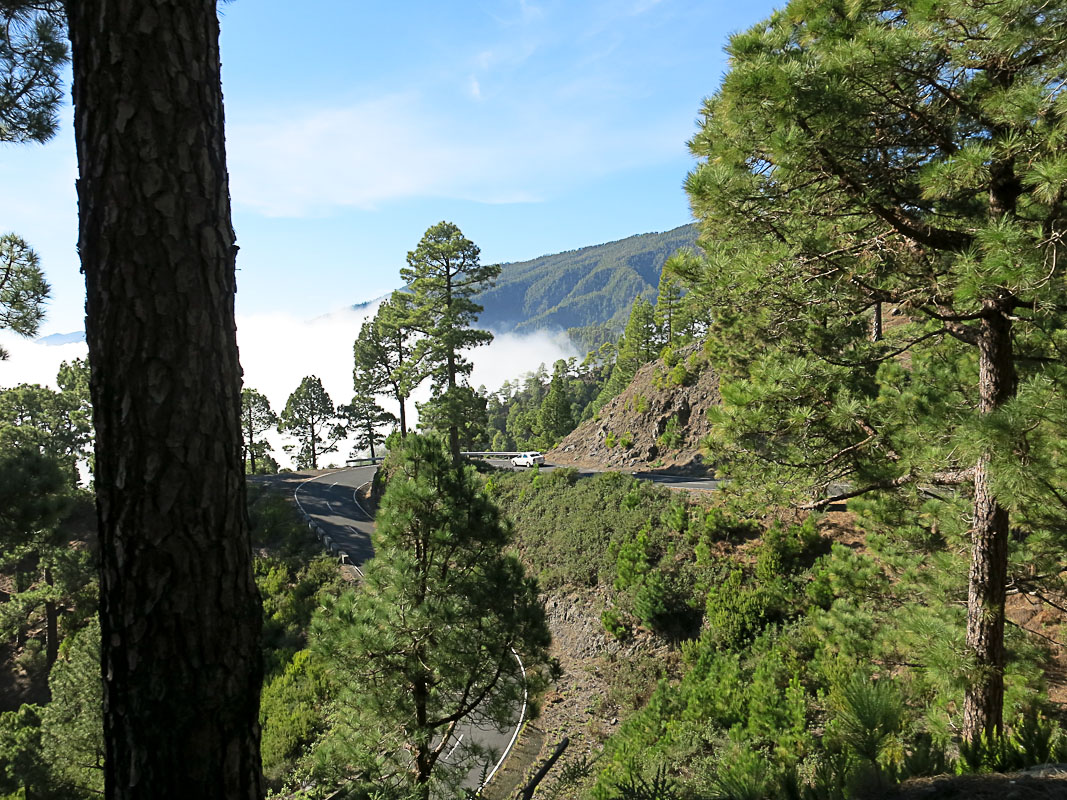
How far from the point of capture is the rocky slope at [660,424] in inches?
1060

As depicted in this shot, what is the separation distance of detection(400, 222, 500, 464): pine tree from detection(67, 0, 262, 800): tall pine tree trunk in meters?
21.4

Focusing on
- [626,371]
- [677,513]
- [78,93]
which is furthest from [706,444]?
[626,371]

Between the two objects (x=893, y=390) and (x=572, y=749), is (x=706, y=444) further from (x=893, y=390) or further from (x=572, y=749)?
(x=572, y=749)

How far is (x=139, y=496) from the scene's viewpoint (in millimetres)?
2188

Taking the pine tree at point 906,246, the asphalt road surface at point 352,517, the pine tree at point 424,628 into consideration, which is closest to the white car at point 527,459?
the asphalt road surface at point 352,517

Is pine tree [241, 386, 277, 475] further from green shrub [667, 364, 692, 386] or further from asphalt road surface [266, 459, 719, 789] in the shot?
green shrub [667, 364, 692, 386]

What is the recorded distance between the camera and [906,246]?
5.74 m

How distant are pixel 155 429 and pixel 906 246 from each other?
6.53m

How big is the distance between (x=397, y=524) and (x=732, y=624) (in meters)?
8.25

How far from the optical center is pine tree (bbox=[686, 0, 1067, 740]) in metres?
3.93

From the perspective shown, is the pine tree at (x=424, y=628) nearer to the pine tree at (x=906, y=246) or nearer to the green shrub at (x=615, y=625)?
the pine tree at (x=906, y=246)

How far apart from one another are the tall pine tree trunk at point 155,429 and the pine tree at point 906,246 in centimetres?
409

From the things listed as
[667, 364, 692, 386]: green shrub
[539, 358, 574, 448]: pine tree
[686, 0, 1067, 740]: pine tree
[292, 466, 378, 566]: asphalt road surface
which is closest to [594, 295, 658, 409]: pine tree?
[539, 358, 574, 448]: pine tree

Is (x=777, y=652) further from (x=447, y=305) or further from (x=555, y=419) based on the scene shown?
(x=555, y=419)
